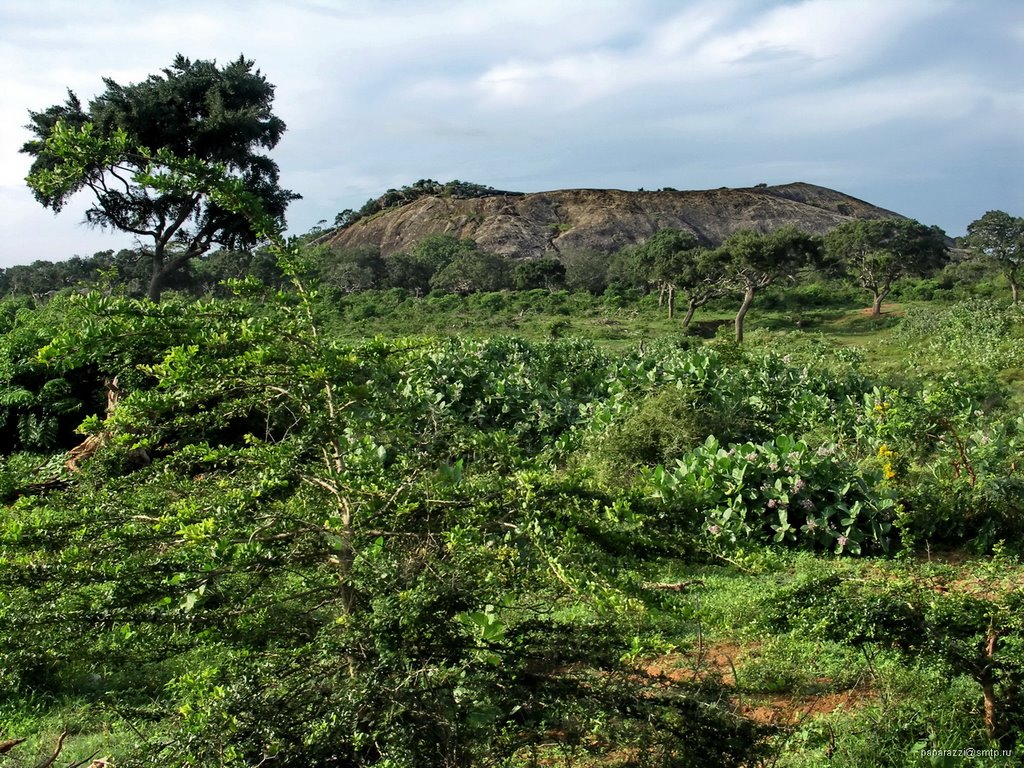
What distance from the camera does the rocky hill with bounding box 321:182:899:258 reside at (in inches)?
2997

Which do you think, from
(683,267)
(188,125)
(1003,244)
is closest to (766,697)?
(188,125)

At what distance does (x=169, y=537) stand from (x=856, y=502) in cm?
497

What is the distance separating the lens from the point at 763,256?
28000 mm

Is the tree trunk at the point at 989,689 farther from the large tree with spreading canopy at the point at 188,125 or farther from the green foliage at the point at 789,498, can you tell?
the large tree with spreading canopy at the point at 188,125

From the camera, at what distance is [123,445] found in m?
3.01

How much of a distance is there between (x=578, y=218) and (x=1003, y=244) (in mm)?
50359

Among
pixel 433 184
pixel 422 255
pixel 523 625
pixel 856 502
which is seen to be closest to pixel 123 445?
pixel 523 625

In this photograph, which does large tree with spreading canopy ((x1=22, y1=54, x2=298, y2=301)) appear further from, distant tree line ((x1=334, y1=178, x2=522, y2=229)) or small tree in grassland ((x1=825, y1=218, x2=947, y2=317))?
distant tree line ((x1=334, y1=178, x2=522, y2=229))

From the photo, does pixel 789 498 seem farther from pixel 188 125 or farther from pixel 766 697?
pixel 188 125

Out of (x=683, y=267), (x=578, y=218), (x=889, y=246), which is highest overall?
(x=578, y=218)

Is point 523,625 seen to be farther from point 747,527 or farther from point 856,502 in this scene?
point 856,502

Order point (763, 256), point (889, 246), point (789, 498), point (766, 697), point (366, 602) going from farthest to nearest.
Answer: point (889, 246), point (763, 256), point (789, 498), point (766, 697), point (366, 602)

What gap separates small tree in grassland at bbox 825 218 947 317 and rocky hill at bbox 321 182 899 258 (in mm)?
36950

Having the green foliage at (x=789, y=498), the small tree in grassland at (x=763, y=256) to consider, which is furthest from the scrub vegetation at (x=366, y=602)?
the small tree in grassland at (x=763, y=256)
